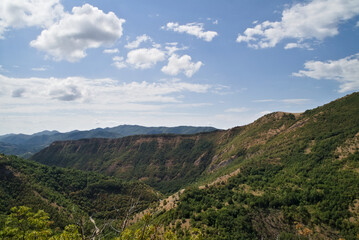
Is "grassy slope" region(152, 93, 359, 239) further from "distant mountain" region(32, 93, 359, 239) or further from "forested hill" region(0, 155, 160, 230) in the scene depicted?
"forested hill" region(0, 155, 160, 230)

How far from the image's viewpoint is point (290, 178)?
62.0 metres

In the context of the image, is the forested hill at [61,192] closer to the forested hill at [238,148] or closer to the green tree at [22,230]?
the forested hill at [238,148]

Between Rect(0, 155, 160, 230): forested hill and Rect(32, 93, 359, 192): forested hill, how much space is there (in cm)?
4314

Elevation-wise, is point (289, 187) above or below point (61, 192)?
above

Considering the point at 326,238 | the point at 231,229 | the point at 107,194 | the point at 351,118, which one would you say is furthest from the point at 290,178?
the point at 107,194

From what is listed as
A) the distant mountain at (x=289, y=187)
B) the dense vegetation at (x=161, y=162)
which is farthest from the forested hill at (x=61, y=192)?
the dense vegetation at (x=161, y=162)

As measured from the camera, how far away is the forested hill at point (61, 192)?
71938 mm

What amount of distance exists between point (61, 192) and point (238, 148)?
103 metres

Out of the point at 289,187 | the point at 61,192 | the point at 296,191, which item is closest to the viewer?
the point at 296,191

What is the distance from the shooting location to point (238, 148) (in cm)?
11862

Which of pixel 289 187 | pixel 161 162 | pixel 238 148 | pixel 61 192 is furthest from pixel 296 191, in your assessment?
pixel 161 162

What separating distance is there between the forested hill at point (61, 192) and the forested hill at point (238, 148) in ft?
Answer: 142

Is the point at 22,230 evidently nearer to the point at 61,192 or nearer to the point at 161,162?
the point at 61,192

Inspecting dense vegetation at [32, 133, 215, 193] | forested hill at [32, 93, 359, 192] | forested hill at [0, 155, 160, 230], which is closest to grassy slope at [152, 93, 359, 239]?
forested hill at [32, 93, 359, 192]
